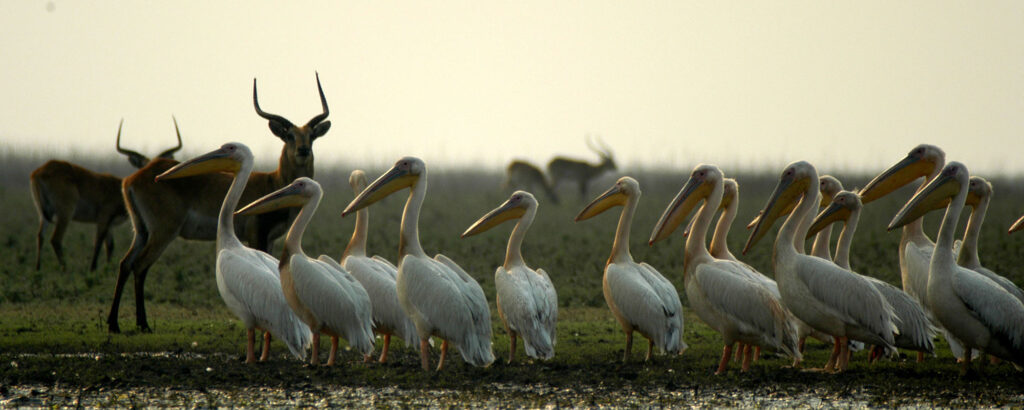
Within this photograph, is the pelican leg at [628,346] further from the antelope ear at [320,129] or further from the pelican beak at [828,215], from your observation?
the antelope ear at [320,129]

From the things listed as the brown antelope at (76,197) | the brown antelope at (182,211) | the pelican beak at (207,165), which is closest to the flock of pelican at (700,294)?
the pelican beak at (207,165)

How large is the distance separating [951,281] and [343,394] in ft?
13.7

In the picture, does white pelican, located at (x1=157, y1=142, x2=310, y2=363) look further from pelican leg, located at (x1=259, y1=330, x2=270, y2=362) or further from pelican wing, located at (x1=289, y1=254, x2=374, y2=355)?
pelican wing, located at (x1=289, y1=254, x2=374, y2=355)

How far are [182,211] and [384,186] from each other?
258 cm

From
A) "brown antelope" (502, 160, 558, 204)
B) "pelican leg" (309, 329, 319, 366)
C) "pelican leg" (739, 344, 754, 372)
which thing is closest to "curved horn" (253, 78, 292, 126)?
"pelican leg" (309, 329, 319, 366)

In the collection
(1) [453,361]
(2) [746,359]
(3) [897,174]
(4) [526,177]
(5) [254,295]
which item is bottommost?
(1) [453,361]

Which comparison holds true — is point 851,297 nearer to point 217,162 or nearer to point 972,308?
point 972,308

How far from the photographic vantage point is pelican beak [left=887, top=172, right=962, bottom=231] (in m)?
8.04

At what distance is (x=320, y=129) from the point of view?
11.1m

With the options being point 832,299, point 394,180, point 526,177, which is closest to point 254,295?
point 394,180

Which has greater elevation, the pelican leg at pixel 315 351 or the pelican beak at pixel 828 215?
the pelican beak at pixel 828 215

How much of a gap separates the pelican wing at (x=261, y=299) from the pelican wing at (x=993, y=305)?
183 inches

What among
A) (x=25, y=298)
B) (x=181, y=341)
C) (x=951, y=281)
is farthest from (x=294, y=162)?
(x=951, y=281)

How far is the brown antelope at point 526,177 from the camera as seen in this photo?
34969mm
